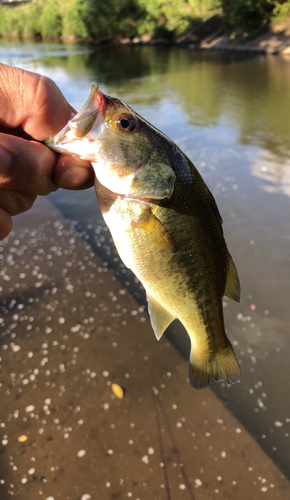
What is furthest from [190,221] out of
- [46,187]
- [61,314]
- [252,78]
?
[252,78]

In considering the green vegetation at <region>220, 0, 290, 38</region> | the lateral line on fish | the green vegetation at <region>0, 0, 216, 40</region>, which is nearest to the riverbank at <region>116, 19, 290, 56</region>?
the green vegetation at <region>220, 0, 290, 38</region>

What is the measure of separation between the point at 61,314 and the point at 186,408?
69.4 inches

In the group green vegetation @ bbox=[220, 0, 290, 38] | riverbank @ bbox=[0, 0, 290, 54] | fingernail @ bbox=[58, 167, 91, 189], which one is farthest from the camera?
riverbank @ bbox=[0, 0, 290, 54]

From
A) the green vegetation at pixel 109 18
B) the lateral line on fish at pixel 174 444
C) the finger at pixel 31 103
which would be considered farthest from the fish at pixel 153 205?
the green vegetation at pixel 109 18

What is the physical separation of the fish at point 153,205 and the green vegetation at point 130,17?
32.1m

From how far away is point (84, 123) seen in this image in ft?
4.76

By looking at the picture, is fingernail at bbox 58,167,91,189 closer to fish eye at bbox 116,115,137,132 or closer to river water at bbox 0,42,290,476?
fish eye at bbox 116,115,137,132

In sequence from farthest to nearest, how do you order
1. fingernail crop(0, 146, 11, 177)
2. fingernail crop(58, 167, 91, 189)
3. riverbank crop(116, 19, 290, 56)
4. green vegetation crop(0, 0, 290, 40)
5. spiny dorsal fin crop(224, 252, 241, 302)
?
1. green vegetation crop(0, 0, 290, 40)
2. riverbank crop(116, 19, 290, 56)
3. spiny dorsal fin crop(224, 252, 241, 302)
4. fingernail crop(58, 167, 91, 189)
5. fingernail crop(0, 146, 11, 177)

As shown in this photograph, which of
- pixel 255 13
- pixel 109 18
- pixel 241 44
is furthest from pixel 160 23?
pixel 255 13

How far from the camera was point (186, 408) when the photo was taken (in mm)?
3115

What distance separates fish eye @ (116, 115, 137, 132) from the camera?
153 cm

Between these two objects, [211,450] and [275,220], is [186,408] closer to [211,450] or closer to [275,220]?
[211,450]

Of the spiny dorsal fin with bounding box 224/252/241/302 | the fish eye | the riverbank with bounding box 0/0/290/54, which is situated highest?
the riverbank with bounding box 0/0/290/54

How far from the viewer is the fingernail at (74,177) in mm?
1604
